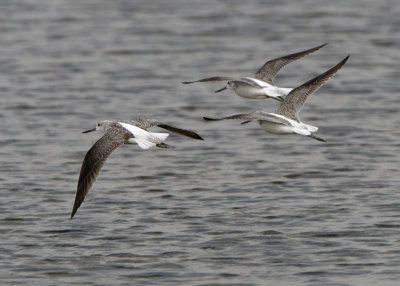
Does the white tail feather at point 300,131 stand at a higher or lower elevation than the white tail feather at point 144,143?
lower

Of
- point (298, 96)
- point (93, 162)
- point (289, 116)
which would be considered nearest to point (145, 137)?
point (93, 162)

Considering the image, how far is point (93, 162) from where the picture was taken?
1322 cm

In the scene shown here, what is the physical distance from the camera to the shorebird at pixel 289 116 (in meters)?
14.2

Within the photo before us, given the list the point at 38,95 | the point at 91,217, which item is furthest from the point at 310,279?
the point at 38,95

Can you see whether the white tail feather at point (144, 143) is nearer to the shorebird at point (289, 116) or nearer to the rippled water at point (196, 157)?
the shorebird at point (289, 116)

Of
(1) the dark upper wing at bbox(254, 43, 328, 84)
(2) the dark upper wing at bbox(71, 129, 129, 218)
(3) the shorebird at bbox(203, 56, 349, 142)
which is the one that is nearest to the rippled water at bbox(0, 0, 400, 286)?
(2) the dark upper wing at bbox(71, 129, 129, 218)

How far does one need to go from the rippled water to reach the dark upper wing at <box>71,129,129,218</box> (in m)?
0.73

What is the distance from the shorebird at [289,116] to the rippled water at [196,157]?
1107 millimetres

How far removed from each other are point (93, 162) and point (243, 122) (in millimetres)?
2363

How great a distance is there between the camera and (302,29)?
30.2 m

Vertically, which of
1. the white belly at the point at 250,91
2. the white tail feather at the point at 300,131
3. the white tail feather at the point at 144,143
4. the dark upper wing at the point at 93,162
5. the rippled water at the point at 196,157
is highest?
the white belly at the point at 250,91

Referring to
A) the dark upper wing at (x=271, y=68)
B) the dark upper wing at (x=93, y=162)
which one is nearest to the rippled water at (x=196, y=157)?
the dark upper wing at (x=93, y=162)

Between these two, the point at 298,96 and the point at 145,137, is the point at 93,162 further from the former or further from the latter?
the point at 298,96

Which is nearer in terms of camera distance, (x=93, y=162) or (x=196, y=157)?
(x=93, y=162)
